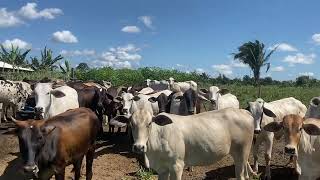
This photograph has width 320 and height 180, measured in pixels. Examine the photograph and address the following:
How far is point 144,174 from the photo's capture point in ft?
31.5

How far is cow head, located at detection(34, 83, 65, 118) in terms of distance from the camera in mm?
10406

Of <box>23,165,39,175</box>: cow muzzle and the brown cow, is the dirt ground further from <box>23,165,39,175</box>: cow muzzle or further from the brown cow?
<box>23,165,39,175</box>: cow muzzle

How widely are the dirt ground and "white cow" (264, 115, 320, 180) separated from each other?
8.77 feet

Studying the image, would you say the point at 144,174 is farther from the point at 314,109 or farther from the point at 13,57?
the point at 13,57

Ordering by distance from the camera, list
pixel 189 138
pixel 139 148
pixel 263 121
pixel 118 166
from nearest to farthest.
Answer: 1. pixel 139 148
2. pixel 189 138
3. pixel 263 121
4. pixel 118 166

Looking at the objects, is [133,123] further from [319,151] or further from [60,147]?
[319,151]

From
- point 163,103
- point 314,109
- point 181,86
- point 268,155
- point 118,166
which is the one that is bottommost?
point 118,166

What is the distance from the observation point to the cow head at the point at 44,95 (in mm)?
10406

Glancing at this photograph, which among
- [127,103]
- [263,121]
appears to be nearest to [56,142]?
[263,121]

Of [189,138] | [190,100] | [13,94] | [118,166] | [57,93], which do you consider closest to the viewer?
[189,138]

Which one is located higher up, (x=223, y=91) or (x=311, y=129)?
(x=223, y=91)

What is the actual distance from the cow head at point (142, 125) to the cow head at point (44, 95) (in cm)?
376

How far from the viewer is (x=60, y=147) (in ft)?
24.2

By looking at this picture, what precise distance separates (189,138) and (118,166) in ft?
11.6
